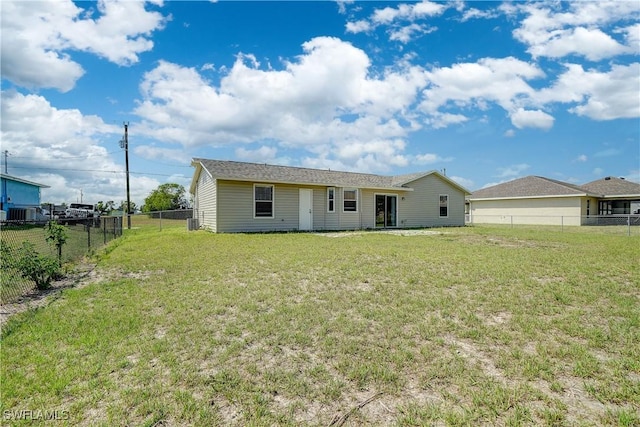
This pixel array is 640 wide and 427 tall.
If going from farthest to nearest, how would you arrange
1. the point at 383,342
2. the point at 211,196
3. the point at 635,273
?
the point at 211,196, the point at 635,273, the point at 383,342

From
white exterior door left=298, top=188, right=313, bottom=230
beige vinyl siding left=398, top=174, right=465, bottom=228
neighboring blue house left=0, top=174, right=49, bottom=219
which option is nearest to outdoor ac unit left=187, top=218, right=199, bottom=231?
white exterior door left=298, top=188, right=313, bottom=230

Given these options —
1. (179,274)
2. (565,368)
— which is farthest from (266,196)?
(565,368)

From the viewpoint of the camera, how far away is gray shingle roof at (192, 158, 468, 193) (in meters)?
15.2

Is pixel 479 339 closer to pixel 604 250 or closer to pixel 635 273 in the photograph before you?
pixel 635 273

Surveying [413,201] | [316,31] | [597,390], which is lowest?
[597,390]

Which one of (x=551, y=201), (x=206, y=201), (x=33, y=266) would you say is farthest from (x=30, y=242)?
(x=551, y=201)

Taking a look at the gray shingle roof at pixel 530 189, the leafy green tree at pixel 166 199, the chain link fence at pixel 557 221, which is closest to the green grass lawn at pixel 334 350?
the chain link fence at pixel 557 221

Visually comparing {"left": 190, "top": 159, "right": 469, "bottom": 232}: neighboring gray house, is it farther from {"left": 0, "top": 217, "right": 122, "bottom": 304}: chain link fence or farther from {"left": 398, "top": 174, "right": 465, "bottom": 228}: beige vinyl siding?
{"left": 0, "top": 217, "right": 122, "bottom": 304}: chain link fence

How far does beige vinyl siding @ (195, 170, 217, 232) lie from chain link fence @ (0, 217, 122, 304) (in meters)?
4.36

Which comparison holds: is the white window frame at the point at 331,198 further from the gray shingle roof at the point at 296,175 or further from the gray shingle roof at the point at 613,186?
the gray shingle roof at the point at 613,186

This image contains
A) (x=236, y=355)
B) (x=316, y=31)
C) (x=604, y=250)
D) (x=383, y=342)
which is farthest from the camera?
(x=316, y=31)

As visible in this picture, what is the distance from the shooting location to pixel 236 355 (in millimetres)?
3207

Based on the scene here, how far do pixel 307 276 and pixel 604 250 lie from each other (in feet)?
28.4

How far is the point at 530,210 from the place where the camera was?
2742 centimetres
